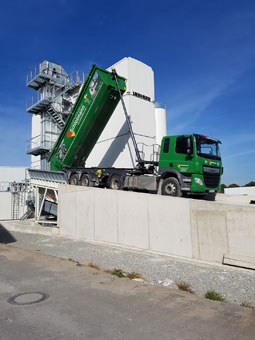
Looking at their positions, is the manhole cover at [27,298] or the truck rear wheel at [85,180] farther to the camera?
the truck rear wheel at [85,180]

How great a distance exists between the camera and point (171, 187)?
409 inches

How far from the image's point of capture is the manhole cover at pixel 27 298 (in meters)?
4.94

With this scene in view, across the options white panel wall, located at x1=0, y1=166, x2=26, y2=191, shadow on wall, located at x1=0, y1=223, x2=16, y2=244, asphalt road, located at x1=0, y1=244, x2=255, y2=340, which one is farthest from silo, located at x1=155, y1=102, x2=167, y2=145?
white panel wall, located at x1=0, y1=166, x2=26, y2=191

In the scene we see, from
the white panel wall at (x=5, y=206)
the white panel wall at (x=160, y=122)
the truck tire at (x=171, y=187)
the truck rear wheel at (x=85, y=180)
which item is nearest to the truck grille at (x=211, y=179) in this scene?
the truck tire at (x=171, y=187)

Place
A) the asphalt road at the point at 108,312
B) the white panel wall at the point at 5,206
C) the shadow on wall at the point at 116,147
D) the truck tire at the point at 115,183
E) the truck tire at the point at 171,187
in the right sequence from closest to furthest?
the asphalt road at the point at 108,312, the truck tire at the point at 171,187, the truck tire at the point at 115,183, the shadow on wall at the point at 116,147, the white panel wall at the point at 5,206

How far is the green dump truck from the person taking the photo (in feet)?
32.7

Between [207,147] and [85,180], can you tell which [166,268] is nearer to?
[207,147]

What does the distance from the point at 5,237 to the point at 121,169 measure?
27.3ft

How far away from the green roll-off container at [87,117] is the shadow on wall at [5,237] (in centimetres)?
460

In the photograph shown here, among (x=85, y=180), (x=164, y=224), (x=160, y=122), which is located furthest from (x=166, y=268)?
(x=160, y=122)

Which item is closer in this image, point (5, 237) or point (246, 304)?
point (246, 304)

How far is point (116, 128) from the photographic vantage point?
60.6 ft

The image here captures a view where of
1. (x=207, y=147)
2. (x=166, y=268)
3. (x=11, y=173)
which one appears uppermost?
(x=11, y=173)

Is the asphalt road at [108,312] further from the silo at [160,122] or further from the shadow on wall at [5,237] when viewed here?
the silo at [160,122]
